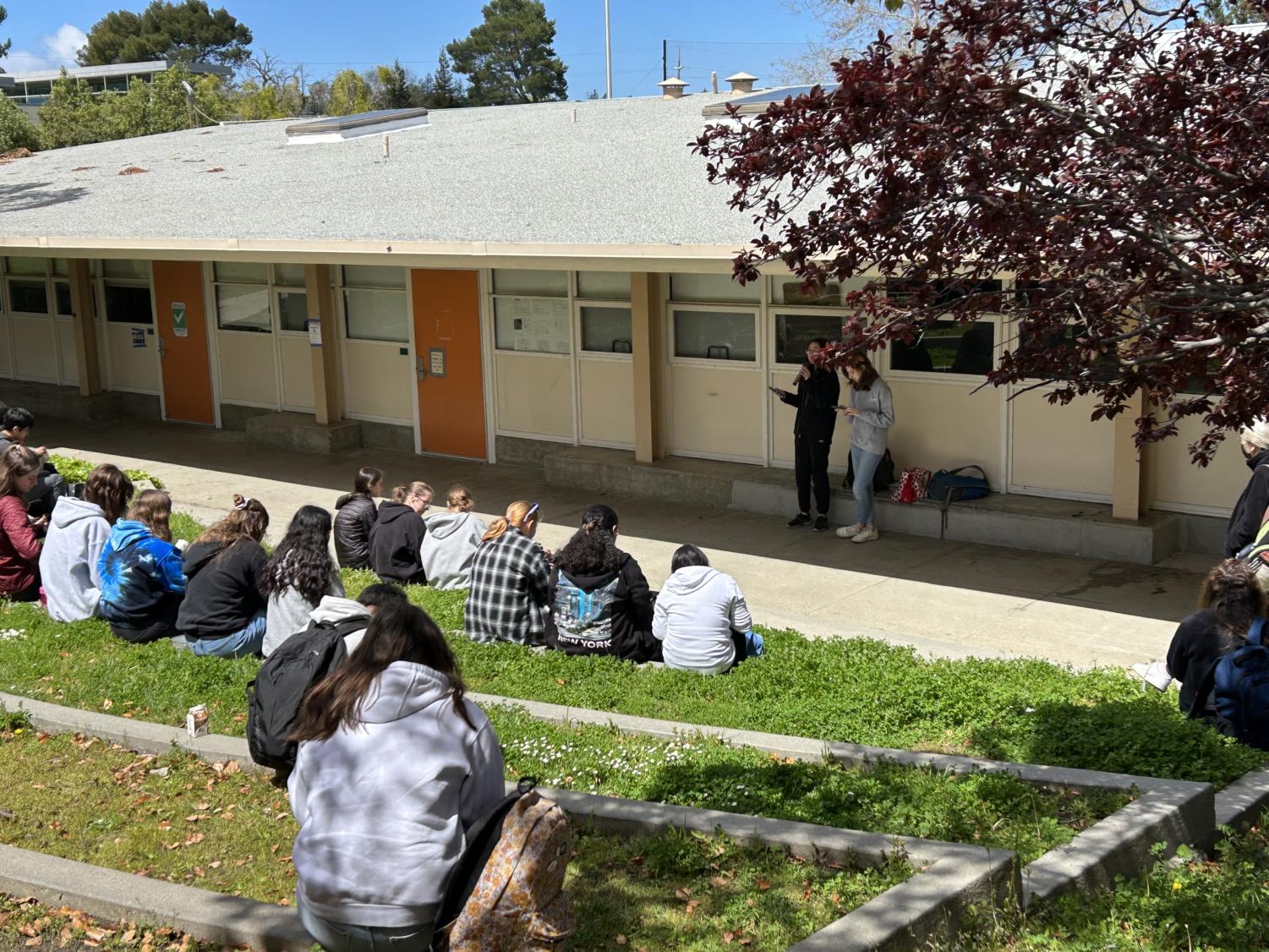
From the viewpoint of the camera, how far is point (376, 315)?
53.4 ft

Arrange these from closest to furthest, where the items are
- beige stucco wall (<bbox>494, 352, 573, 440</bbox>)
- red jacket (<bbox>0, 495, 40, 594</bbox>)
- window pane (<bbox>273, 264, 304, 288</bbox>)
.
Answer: red jacket (<bbox>0, 495, 40, 594</bbox>), beige stucco wall (<bbox>494, 352, 573, 440</bbox>), window pane (<bbox>273, 264, 304, 288</bbox>)

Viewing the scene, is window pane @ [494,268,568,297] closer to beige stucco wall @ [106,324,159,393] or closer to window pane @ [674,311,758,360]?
window pane @ [674,311,758,360]

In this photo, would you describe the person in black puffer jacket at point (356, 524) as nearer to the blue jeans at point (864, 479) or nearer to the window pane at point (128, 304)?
the blue jeans at point (864, 479)

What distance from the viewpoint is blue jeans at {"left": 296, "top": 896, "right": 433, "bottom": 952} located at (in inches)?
163

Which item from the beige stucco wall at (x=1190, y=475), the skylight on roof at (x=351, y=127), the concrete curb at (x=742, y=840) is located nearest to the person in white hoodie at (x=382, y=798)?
the concrete curb at (x=742, y=840)

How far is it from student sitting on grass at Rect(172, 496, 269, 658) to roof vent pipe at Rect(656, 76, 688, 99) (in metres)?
15.3

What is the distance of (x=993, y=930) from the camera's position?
4.42m

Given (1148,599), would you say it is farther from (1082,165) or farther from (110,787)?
(110,787)

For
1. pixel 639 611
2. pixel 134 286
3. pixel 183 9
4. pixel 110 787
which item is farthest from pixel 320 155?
pixel 183 9

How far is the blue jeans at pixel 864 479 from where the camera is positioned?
37.9ft

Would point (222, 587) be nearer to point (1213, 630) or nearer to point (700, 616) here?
point (700, 616)

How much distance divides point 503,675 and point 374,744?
3.93m

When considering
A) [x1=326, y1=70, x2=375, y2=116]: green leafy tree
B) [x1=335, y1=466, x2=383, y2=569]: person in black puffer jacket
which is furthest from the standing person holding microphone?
[x1=326, y1=70, x2=375, y2=116]: green leafy tree

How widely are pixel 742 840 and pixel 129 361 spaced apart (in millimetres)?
16007
